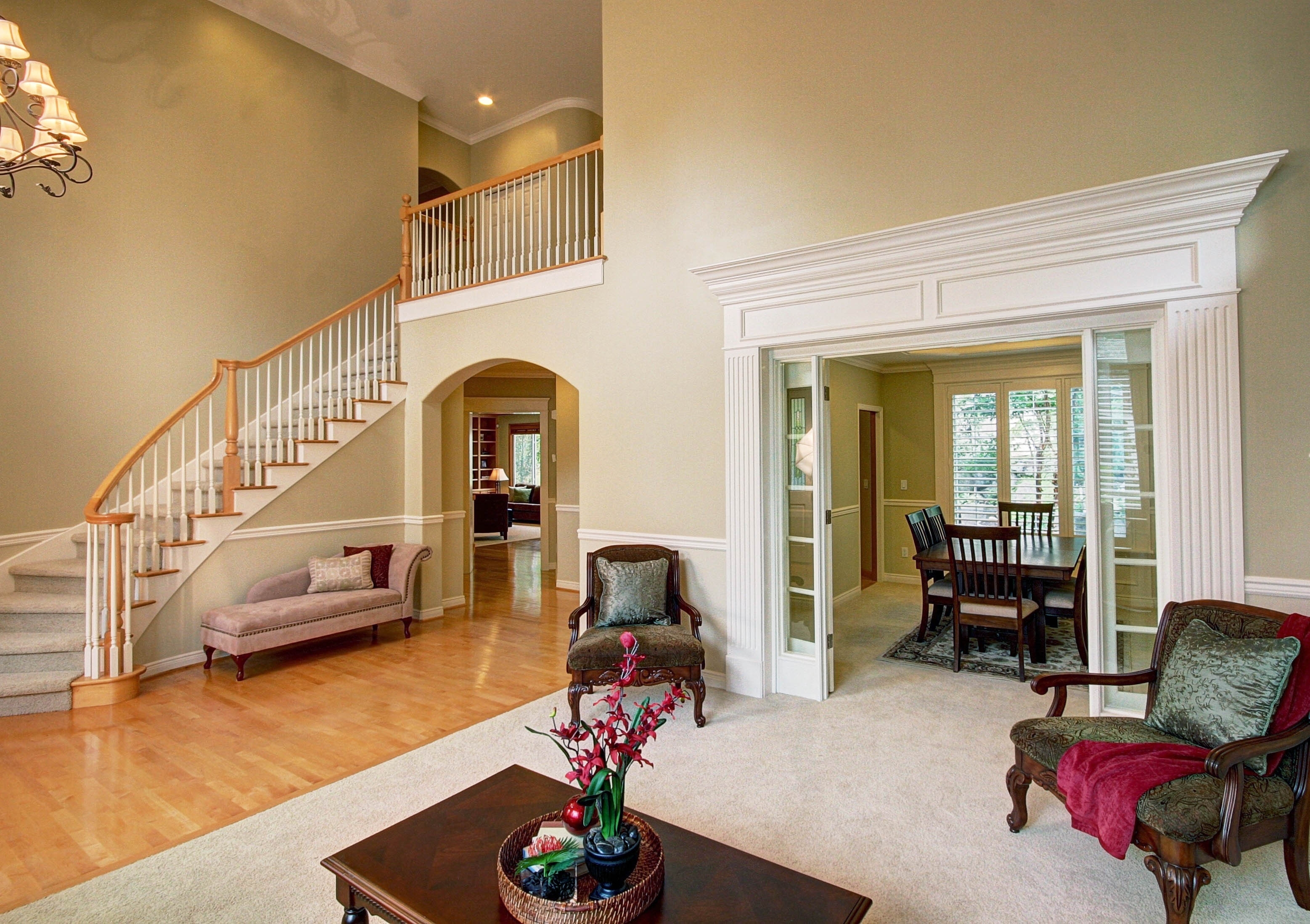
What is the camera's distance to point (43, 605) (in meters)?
4.45

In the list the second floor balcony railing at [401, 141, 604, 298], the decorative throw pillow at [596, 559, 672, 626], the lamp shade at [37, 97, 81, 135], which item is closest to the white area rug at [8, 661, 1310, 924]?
the decorative throw pillow at [596, 559, 672, 626]

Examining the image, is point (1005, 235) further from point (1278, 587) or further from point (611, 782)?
point (611, 782)

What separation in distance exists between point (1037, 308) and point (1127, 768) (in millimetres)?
2173

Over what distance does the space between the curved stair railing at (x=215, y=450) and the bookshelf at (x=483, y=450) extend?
9.06m

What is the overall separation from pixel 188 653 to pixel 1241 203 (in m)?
6.91

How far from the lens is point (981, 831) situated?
268 centimetres

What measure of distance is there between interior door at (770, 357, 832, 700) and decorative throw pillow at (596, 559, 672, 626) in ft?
2.60

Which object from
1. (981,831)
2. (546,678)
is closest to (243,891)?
(546,678)

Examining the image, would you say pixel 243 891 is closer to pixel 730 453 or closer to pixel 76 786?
pixel 76 786

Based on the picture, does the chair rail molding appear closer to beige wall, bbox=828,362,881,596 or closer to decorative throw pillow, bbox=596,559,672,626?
decorative throw pillow, bbox=596,559,672,626

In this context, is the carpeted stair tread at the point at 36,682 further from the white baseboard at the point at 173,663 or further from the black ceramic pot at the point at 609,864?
the black ceramic pot at the point at 609,864

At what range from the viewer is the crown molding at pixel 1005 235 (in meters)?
2.91

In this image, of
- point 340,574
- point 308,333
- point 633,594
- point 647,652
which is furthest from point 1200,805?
point 308,333

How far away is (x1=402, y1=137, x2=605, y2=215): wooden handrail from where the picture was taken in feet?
17.2
